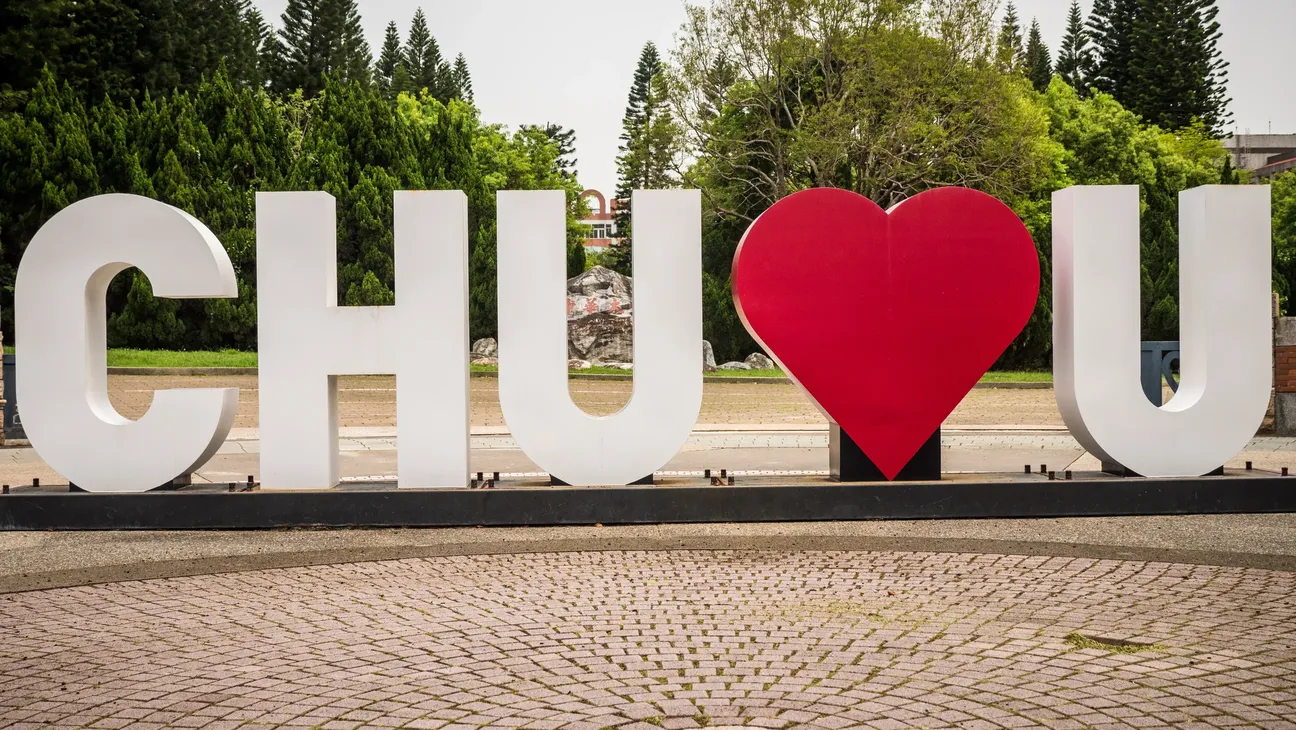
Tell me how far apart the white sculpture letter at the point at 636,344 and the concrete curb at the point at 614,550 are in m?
0.93

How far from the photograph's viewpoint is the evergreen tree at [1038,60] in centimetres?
6281

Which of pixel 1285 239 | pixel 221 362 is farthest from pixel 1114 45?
pixel 221 362

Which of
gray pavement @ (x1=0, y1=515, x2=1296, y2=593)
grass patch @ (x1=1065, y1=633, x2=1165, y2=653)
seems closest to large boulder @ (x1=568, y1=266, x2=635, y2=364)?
gray pavement @ (x1=0, y1=515, x2=1296, y2=593)

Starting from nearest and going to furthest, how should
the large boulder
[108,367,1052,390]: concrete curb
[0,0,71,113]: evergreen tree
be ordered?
[108,367,1052,390]: concrete curb, the large boulder, [0,0,71,113]: evergreen tree

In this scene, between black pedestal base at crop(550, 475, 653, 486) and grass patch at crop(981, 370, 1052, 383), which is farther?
grass patch at crop(981, 370, 1052, 383)

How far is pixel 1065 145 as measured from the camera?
49.4 metres

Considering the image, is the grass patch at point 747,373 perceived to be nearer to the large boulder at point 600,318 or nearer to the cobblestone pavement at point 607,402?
the cobblestone pavement at point 607,402

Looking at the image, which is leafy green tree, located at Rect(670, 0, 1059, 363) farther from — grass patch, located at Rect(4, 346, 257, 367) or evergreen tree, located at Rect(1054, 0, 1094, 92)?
evergreen tree, located at Rect(1054, 0, 1094, 92)

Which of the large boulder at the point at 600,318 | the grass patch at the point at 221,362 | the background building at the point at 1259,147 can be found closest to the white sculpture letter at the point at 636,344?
the grass patch at the point at 221,362

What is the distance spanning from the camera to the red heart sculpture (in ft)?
28.6

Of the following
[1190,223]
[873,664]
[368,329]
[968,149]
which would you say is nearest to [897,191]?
[968,149]

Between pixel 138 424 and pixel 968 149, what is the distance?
3057 centimetres

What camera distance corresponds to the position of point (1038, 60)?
63.8 m

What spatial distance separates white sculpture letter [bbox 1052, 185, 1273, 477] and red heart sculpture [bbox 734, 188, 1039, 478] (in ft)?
1.51
